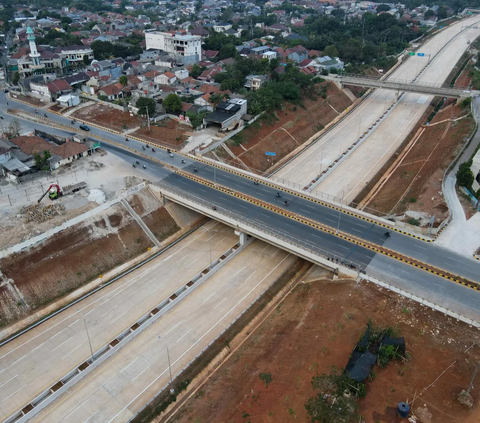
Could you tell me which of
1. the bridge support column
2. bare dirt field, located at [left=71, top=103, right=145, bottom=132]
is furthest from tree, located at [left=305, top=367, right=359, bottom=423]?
bare dirt field, located at [left=71, top=103, right=145, bottom=132]

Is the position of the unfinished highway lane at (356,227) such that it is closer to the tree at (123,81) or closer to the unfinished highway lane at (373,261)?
the unfinished highway lane at (373,261)

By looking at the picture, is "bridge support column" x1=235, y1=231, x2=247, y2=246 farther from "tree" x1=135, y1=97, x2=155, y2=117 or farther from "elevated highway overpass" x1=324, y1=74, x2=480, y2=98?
"elevated highway overpass" x1=324, y1=74, x2=480, y2=98

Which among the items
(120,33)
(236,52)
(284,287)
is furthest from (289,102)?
(120,33)

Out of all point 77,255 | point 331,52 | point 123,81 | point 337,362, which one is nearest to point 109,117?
point 123,81

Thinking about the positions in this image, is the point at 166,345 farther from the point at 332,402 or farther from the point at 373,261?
the point at 373,261

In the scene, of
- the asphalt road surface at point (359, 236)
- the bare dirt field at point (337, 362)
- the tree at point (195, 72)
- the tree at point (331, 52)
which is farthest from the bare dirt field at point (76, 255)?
the tree at point (331, 52)

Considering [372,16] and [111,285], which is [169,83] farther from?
[372,16]
